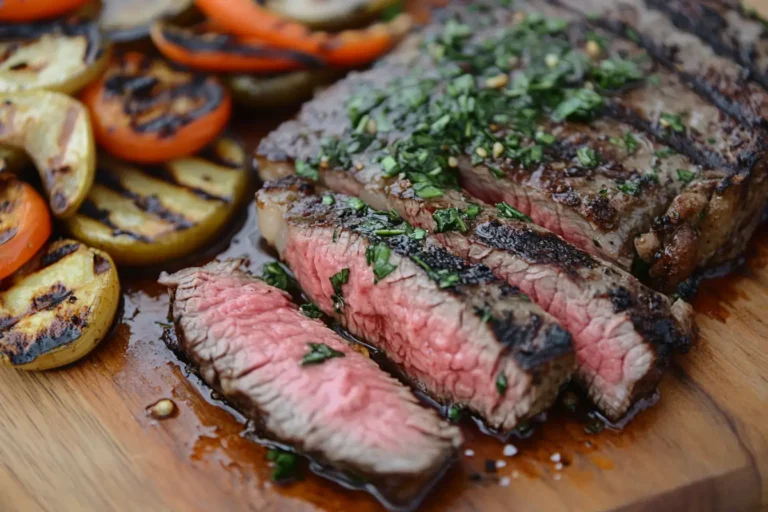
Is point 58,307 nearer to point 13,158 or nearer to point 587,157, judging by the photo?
point 13,158

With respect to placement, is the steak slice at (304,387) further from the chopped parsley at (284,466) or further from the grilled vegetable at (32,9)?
the grilled vegetable at (32,9)

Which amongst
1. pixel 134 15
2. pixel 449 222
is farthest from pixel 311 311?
pixel 134 15

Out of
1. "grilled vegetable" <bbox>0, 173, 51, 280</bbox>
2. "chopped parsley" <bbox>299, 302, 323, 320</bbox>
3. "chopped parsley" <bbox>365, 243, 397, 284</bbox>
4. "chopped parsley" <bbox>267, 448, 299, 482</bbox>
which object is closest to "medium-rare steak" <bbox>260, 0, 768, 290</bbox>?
"chopped parsley" <bbox>365, 243, 397, 284</bbox>

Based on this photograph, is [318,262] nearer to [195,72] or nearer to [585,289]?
[585,289]

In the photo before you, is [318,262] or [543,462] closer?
[543,462]

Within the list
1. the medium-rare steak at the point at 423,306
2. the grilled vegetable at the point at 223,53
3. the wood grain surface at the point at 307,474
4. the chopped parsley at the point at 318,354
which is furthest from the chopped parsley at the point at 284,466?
the grilled vegetable at the point at 223,53

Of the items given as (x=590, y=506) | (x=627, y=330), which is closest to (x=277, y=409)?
(x=590, y=506)

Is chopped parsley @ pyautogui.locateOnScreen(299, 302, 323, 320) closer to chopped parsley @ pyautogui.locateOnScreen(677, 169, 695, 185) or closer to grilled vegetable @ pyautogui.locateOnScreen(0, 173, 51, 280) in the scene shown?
grilled vegetable @ pyautogui.locateOnScreen(0, 173, 51, 280)
